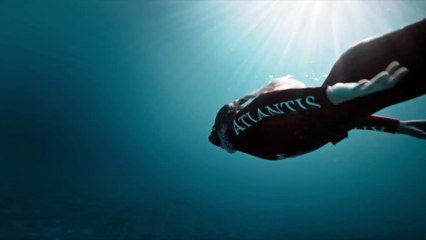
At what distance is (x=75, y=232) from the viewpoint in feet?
33.7

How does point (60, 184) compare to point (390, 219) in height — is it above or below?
above

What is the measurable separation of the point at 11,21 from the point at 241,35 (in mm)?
16433

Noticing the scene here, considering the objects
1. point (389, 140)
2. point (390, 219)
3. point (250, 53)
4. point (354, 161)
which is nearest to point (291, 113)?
point (250, 53)

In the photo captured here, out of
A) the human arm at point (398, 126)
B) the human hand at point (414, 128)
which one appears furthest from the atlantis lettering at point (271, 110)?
the human hand at point (414, 128)

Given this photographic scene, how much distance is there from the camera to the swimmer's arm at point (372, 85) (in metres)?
1.09

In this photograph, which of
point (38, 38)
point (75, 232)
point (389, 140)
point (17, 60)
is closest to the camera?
point (75, 232)

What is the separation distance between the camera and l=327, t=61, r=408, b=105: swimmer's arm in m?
1.09

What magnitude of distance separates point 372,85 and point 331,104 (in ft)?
0.85

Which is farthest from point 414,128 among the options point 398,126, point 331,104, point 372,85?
point 372,85

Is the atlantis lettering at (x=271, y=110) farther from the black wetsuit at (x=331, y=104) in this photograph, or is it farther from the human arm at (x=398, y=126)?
the human arm at (x=398, y=126)

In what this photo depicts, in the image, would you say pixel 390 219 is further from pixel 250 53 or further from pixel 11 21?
pixel 11 21

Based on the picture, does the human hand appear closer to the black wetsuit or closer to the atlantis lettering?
the black wetsuit

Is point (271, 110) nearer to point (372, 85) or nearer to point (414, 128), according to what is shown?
point (372, 85)

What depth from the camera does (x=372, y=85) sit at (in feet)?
3.65
